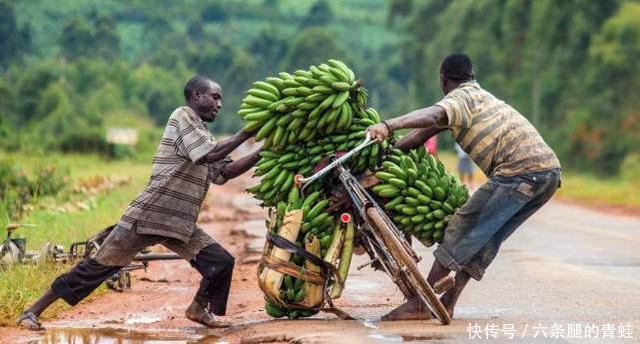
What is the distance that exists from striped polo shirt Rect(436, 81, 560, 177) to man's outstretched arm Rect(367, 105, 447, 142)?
0.39 feet

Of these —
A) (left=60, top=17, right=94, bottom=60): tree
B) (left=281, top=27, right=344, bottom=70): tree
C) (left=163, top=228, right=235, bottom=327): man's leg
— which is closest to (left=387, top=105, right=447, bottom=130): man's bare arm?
(left=163, top=228, right=235, bottom=327): man's leg

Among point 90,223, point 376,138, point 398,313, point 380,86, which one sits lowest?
point 380,86

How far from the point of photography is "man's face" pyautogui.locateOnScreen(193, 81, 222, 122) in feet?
26.5

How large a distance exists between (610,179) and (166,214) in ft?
107

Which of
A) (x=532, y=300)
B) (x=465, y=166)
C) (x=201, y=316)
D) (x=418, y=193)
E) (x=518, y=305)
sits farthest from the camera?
(x=465, y=166)

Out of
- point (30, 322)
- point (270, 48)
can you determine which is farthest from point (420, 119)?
point (270, 48)

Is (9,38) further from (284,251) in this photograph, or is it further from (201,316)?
(284,251)

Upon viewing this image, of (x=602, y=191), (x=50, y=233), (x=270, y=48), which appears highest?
(x=50, y=233)

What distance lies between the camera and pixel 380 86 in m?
130

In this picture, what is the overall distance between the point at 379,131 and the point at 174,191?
1.49 metres

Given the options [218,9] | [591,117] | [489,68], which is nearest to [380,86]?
[218,9]

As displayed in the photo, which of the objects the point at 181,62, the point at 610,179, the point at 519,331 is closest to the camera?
the point at 519,331

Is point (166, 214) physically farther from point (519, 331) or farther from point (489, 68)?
point (489, 68)

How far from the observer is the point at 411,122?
7.56 m
